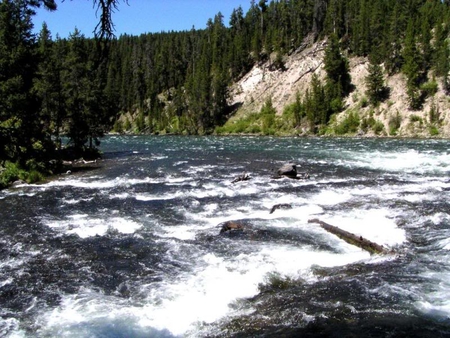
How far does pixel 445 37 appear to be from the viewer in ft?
290

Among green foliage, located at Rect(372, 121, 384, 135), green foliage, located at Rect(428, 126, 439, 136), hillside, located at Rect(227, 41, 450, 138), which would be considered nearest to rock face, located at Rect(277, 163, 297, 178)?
hillside, located at Rect(227, 41, 450, 138)

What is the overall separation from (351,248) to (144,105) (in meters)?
129

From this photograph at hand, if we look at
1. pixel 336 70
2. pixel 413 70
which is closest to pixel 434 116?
pixel 413 70

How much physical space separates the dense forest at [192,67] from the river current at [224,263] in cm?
416

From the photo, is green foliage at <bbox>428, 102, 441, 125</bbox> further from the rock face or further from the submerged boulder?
the submerged boulder

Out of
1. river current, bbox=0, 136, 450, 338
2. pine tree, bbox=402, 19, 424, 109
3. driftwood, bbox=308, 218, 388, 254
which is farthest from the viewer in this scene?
pine tree, bbox=402, 19, 424, 109

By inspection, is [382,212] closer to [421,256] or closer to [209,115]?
[421,256]

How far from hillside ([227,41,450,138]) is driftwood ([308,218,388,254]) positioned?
62.4 metres

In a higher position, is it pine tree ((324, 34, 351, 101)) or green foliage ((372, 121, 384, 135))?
pine tree ((324, 34, 351, 101))

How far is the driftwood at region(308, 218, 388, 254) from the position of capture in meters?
13.9

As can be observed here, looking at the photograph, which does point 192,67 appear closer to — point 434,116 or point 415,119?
point 415,119

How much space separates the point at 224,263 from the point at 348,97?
86.1 meters

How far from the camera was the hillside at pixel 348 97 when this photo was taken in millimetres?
75250

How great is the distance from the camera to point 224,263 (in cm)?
1340
